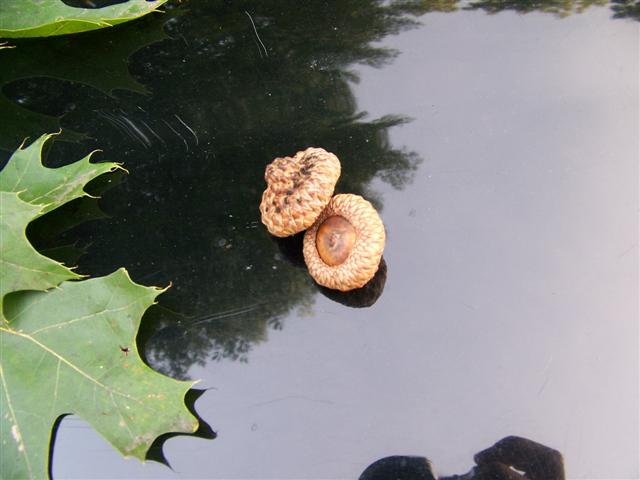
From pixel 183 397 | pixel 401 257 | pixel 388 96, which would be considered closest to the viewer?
pixel 183 397

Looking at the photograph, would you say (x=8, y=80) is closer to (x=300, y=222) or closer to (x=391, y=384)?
(x=300, y=222)

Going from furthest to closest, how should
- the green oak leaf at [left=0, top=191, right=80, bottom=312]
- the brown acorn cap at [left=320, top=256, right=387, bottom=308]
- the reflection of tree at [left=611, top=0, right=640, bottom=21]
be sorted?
the reflection of tree at [left=611, top=0, right=640, bottom=21]
the brown acorn cap at [left=320, top=256, right=387, bottom=308]
the green oak leaf at [left=0, top=191, right=80, bottom=312]

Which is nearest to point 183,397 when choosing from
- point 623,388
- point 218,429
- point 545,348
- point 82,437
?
point 218,429

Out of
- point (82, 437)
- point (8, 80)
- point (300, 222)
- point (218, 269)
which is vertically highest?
point (8, 80)

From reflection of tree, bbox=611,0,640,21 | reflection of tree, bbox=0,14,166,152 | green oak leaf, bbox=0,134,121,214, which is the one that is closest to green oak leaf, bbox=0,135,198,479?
green oak leaf, bbox=0,134,121,214

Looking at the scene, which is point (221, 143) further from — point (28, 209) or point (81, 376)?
point (81, 376)

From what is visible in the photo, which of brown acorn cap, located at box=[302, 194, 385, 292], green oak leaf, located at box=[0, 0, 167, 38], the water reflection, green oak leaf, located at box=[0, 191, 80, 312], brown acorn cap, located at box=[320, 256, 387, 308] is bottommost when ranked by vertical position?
the water reflection

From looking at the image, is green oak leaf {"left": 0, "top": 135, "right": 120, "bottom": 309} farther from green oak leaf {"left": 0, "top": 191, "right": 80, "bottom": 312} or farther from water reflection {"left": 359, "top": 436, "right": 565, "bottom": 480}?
water reflection {"left": 359, "top": 436, "right": 565, "bottom": 480}
